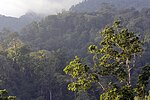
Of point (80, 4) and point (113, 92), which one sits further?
point (80, 4)

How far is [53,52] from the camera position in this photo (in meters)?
69.1

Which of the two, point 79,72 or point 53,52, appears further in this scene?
point 53,52

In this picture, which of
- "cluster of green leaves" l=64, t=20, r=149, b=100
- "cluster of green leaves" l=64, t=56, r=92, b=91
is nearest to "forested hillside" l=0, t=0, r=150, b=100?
"cluster of green leaves" l=64, t=20, r=149, b=100

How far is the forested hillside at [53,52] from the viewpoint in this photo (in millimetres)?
57969

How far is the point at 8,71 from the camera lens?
57688 millimetres

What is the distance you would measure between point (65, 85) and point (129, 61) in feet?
148

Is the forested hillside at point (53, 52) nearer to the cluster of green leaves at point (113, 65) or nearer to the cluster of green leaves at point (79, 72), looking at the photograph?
the cluster of green leaves at point (113, 65)

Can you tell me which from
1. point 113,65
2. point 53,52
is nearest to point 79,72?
point 113,65

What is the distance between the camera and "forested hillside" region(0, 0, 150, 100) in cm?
5797

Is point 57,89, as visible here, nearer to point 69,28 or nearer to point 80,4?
point 69,28

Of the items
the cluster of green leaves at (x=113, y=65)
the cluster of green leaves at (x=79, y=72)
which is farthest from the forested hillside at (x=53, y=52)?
the cluster of green leaves at (x=79, y=72)

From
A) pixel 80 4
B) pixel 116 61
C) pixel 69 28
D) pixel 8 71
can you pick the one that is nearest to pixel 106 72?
pixel 116 61

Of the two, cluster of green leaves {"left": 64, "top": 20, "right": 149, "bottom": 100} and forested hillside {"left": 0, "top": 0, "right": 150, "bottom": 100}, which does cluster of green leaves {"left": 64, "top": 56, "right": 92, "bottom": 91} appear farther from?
forested hillside {"left": 0, "top": 0, "right": 150, "bottom": 100}

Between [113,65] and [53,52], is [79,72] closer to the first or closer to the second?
[113,65]
